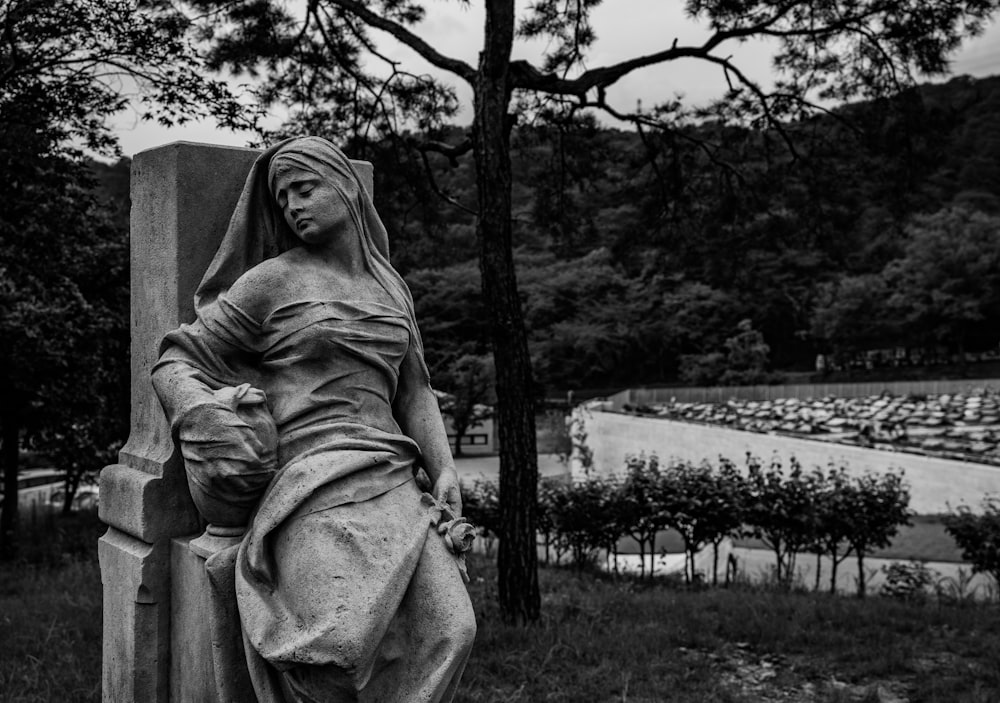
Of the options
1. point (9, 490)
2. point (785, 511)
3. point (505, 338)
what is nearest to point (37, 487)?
point (9, 490)

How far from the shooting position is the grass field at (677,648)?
15.0 feet

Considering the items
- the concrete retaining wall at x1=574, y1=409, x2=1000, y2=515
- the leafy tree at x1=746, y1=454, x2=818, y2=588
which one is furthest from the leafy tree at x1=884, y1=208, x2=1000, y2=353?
the leafy tree at x1=746, y1=454, x2=818, y2=588

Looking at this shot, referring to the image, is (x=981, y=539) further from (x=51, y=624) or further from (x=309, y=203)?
(x=51, y=624)

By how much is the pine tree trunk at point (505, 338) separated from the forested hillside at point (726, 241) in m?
1.98

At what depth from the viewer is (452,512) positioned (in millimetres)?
2434

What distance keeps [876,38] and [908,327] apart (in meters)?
35.3

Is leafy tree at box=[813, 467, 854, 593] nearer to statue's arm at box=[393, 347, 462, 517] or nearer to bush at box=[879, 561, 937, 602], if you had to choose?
bush at box=[879, 561, 937, 602]

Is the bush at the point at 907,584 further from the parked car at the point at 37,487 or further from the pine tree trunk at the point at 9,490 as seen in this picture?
the parked car at the point at 37,487

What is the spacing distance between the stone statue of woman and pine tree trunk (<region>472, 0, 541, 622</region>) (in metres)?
3.02

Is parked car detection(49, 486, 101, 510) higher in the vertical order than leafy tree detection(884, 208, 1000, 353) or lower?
lower

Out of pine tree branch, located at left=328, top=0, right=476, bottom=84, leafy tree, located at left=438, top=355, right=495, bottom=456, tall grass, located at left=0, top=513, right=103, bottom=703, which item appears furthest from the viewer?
leafy tree, located at left=438, top=355, right=495, bottom=456

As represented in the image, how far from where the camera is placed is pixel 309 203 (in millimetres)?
2494

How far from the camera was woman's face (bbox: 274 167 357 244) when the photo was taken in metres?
2.49

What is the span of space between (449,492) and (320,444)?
16.1 inches
